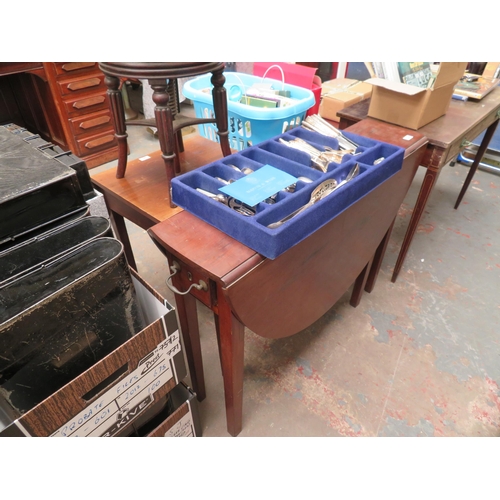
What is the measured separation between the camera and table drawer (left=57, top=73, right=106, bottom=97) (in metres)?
2.51

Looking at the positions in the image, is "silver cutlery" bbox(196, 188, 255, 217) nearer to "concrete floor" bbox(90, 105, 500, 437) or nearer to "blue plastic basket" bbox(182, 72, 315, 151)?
"blue plastic basket" bbox(182, 72, 315, 151)

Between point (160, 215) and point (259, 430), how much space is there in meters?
0.86

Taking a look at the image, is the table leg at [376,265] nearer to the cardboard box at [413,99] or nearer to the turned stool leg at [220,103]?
the cardboard box at [413,99]

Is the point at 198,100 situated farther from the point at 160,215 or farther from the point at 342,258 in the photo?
the point at 342,258

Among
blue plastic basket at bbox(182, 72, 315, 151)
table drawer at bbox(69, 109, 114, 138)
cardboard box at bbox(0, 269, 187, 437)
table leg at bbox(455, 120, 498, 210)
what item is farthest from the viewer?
table drawer at bbox(69, 109, 114, 138)

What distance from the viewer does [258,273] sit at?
32.9 inches

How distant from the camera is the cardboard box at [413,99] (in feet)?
4.84

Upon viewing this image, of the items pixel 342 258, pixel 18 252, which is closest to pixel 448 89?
pixel 342 258

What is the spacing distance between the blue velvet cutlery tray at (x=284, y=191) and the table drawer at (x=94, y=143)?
215 centimetres

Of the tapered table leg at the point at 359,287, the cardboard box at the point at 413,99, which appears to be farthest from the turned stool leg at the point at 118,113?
the tapered table leg at the point at 359,287

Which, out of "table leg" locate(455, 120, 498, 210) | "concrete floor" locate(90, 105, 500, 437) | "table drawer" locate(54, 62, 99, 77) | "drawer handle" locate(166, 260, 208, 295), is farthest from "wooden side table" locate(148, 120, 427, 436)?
"table drawer" locate(54, 62, 99, 77)

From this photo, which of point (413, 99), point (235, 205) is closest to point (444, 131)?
point (413, 99)

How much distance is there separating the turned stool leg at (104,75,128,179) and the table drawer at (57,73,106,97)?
1651mm

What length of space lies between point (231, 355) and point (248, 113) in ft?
2.96
